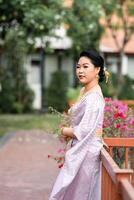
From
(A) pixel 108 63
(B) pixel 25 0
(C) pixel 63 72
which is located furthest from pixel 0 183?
(A) pixel 108 63

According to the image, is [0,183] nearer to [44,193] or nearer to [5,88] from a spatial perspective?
[44,193]

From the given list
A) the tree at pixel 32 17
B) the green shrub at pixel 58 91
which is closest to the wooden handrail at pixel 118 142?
the tree at pixel 32 17

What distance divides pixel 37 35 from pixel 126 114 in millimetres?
10731

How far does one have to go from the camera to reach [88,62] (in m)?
5.70

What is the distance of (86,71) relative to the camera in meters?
5.66

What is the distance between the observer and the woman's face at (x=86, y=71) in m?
5.66

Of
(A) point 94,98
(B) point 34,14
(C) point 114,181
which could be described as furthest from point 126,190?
(B) point 34,14

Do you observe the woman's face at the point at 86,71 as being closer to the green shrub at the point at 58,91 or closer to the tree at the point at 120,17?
the tree at the point at 120,17

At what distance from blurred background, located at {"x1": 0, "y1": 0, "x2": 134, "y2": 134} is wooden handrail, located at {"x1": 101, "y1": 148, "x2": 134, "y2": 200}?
14190 millimetres

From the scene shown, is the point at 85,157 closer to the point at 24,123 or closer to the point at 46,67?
the point at 24,123

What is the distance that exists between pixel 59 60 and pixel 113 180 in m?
28.4

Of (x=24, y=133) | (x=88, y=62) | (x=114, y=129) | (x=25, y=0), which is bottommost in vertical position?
(x=24, y=133)

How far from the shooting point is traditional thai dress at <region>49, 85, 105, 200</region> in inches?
218

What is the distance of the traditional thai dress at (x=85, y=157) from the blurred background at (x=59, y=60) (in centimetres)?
1383
